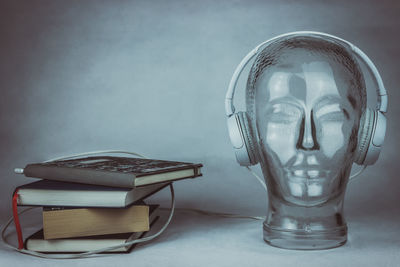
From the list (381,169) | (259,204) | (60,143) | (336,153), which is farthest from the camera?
(60,143)

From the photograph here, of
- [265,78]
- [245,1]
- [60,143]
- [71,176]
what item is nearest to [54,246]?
[71,176]

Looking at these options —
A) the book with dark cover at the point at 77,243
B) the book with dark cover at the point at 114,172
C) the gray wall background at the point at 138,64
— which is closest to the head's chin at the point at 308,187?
the book with dark cover at the point at 114,172

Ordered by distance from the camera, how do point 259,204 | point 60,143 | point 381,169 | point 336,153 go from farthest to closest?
point 60,143 < point 381,169 < point 259,204 < point 336,153

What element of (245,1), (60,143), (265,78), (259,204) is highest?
(245,1)

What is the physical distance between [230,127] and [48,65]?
1.11m

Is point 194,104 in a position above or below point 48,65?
below

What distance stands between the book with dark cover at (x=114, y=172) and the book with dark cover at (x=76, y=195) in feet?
0.06

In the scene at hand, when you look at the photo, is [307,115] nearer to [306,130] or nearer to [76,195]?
[306,130]

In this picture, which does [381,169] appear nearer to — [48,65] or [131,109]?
[131,109]

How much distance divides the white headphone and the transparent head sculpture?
2cm

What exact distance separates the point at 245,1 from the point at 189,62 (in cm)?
30

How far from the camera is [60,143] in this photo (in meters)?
2.05

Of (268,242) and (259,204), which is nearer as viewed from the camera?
(268,242)

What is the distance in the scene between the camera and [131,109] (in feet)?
6.86
